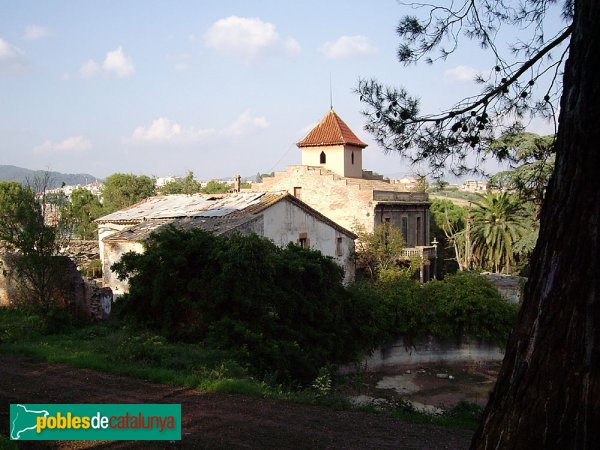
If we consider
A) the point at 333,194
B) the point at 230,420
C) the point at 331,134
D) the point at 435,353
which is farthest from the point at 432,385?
the point at 331,134

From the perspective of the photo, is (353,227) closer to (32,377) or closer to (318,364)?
(318,364)

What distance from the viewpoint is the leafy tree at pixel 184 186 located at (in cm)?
5444

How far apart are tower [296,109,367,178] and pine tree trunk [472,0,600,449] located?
114 ft

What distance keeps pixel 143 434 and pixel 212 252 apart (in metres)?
7.64

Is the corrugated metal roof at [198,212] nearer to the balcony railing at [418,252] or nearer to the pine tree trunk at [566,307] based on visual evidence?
the balcony railing at [418,252]

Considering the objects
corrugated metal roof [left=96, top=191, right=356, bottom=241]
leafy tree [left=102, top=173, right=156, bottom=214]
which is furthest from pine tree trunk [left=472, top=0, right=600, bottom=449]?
leafy tree [left=102, top=173, right=156, bottom=214]

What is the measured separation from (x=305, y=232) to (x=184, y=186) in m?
31.1

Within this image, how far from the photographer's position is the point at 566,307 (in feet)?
10.1

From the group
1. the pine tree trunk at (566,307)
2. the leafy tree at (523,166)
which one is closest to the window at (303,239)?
the leafy tree at (523,166)

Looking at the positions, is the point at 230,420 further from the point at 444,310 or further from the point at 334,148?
the point at 334,148

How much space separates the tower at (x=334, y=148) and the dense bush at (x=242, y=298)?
72.1ft

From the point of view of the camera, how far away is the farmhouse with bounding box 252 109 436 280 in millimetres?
33125

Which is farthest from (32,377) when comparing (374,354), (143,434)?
(374,354)

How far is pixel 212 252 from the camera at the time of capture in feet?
48.8
